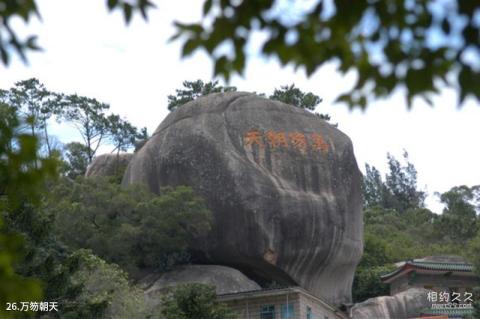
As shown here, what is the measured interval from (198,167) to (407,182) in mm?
37319

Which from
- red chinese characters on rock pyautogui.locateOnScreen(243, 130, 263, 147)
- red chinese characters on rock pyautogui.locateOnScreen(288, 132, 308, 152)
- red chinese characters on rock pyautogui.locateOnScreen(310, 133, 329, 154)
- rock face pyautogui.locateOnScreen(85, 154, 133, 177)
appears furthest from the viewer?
rock face pyautogui.locateOnScreen(85, 154, 133, 177)

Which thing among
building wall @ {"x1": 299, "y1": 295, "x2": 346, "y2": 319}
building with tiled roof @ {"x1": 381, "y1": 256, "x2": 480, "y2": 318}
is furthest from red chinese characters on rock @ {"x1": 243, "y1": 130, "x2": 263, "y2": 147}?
building with tiled roof @ {"x1": 381, "y1": 256, "x2": 480, "y2": 318}

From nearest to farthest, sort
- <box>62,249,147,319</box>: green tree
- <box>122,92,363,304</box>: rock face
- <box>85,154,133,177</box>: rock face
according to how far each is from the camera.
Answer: <box>62,249,147,319</box>: green tree < <box>122,92,363,304</box>: rock face < <box>85,154,133,177</box>: rock face

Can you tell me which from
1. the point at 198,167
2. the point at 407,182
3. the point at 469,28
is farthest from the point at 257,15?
the point at 407,182

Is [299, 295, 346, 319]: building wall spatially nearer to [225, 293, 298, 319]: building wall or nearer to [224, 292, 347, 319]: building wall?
[224, 292, 347, 319]: building wall

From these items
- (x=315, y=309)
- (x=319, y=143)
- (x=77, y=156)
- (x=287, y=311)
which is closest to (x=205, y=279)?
(x=287, y=311)

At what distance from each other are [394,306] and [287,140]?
6.79m

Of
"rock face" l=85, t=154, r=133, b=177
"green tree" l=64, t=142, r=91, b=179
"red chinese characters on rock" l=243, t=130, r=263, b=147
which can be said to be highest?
"green tree" l=64, t=142, r=91, b=179

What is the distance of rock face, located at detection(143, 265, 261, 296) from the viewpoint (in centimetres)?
2119

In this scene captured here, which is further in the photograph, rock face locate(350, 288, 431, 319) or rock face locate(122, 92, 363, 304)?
rock face locate(350, 288, 431, 319)

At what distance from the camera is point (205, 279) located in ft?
69.6

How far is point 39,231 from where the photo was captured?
14.6 meters

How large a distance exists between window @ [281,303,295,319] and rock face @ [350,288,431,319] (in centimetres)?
471

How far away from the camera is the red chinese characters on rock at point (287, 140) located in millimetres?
23891
